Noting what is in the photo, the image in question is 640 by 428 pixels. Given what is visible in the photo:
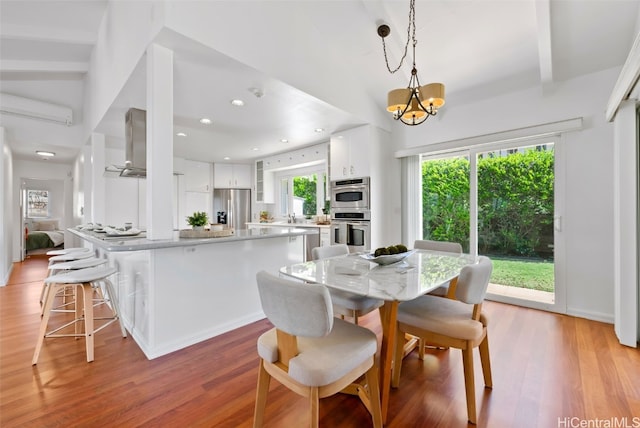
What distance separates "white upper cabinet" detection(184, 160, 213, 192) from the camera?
603 centimetres

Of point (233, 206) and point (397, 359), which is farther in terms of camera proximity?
point (233, 206)

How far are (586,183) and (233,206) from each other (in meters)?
6.23

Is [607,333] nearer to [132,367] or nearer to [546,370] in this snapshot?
[546,370]

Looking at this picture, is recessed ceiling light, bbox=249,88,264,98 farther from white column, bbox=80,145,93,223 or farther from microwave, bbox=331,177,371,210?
white column, bbox=80,145,93,223

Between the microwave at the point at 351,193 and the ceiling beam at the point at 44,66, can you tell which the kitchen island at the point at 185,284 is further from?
the ceiling beam at the point at 44,66

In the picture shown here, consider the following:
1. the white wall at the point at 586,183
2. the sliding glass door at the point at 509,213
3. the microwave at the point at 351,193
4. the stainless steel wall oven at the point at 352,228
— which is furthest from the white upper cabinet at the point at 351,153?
the white wall at the point at 586,183

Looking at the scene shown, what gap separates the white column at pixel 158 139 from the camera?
2.01 meters

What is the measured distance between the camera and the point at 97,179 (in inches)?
157

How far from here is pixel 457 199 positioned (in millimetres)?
3760

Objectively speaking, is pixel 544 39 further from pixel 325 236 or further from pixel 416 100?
pixel 325 236

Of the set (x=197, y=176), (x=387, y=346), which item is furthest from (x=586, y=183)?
(x=197, y=176)

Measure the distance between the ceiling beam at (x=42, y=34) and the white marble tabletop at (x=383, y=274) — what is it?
4.25 metres

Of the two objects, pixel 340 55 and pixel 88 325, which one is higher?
pixel 340 55

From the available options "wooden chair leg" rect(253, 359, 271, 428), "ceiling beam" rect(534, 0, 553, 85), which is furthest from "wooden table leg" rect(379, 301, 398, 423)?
"ceiling beam" rect(534, 0, 553, 85)
